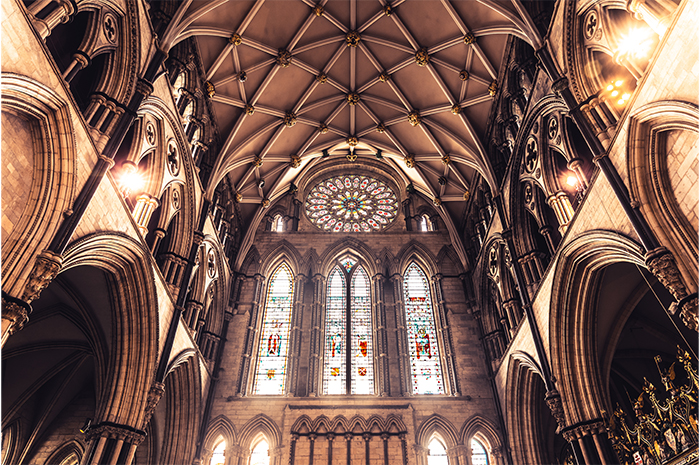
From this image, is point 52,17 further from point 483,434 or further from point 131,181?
point 483,434

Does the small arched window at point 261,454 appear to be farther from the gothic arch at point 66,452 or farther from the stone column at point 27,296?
the stone column at point 27,296

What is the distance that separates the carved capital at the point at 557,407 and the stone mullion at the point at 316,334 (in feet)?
22.6

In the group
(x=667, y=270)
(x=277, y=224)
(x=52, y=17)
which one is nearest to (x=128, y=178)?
(x=52, y=17)

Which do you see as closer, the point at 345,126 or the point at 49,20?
the point at 49,20

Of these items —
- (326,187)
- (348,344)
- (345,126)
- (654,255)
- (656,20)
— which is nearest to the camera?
(654,255)

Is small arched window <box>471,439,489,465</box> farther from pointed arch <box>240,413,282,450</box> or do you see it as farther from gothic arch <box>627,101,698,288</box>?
gothic arch <box>627,101,698,288</box>

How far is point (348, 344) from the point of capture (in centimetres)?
1595

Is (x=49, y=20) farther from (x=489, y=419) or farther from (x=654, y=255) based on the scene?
(x=489, y=419)

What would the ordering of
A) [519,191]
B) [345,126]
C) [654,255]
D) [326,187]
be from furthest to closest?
[326,187], [345,126], [519,191], [654,255]

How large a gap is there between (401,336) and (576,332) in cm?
657

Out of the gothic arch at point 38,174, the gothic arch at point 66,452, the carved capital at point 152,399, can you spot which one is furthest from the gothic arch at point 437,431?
the gothic arch at point 38,174

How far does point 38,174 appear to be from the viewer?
23.7 ft

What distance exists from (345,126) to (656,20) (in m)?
12.6

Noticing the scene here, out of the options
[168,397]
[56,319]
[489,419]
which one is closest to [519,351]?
[489,419]
